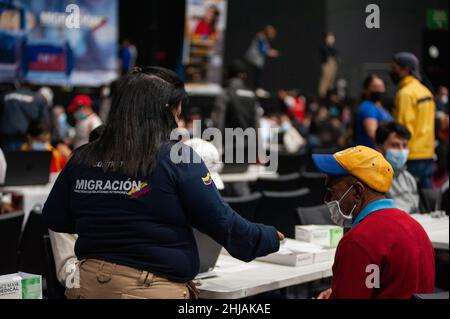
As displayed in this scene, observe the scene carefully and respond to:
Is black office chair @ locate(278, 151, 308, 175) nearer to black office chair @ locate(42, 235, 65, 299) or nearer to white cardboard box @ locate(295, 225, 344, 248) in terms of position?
white cardboard box @ locate(295, 225, 344, 248)

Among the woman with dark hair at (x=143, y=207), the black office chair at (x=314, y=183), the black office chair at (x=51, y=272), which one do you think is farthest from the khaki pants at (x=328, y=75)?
the woman with dark hair at (x=143, y=207)

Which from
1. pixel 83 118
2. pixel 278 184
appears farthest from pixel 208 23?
pixel 278 184

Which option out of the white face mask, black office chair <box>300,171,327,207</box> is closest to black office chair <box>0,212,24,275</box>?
the white face mask

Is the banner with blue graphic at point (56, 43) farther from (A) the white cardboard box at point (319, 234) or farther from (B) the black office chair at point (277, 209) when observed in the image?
(A) the white cardboard box at point (319, 234)

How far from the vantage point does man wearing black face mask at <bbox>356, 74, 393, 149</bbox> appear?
596cm

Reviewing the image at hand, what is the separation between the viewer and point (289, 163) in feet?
27.6

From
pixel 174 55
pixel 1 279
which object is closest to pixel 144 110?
pixel 1 279

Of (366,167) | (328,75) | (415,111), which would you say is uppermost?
(328,75)

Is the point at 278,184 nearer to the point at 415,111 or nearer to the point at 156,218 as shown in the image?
the point at 415,111

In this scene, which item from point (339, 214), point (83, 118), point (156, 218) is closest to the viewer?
point (156, 218)

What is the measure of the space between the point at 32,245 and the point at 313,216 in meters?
1.59

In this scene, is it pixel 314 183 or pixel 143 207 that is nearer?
pixel 143 207

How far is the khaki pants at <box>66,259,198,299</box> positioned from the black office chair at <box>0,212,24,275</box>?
1.59m
